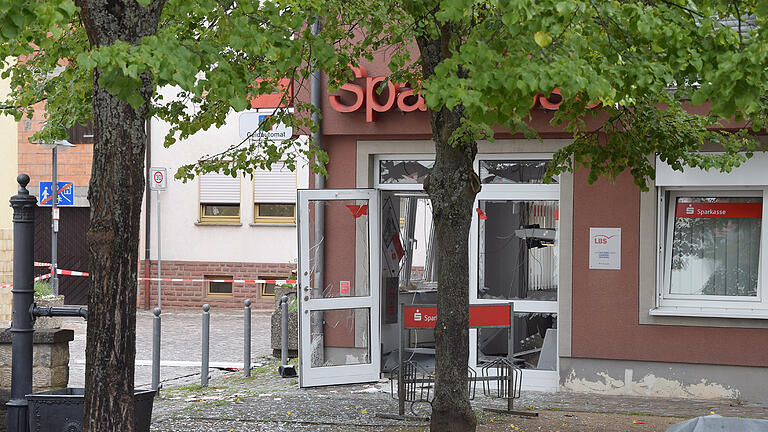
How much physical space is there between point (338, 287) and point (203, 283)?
10.9 m

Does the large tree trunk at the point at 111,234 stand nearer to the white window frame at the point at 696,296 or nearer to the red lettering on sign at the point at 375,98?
the red lettering on sign at the point at 375,98

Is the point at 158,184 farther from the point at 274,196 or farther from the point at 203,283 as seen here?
the point at 274,196

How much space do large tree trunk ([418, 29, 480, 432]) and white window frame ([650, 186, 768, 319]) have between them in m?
3.52

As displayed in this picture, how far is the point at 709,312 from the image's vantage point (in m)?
10.5

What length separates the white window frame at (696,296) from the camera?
34.2ft

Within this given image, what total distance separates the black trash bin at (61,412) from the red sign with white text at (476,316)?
129 inches

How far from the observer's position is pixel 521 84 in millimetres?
4766

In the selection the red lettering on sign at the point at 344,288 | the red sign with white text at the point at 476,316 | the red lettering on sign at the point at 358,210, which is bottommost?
the red sign with white text at the point at 476,316

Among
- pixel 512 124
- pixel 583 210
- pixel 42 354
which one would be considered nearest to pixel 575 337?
pixel 583 210

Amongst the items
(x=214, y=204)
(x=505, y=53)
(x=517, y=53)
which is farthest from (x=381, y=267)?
(x=214, y=204)

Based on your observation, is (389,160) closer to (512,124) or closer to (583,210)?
(583,210)

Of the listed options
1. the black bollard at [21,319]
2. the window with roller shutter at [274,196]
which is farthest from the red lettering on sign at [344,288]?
the window with roller shutter at [274,196]

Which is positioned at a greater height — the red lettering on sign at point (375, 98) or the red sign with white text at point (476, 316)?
the red lettering on sign at point (375, 98)

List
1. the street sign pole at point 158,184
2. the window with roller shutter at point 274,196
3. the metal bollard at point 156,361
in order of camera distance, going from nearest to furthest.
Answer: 1. the metal bollard at point 156,361
2. the street sign pole at point 158,184
3. the window with roller shutter at point 274,196
